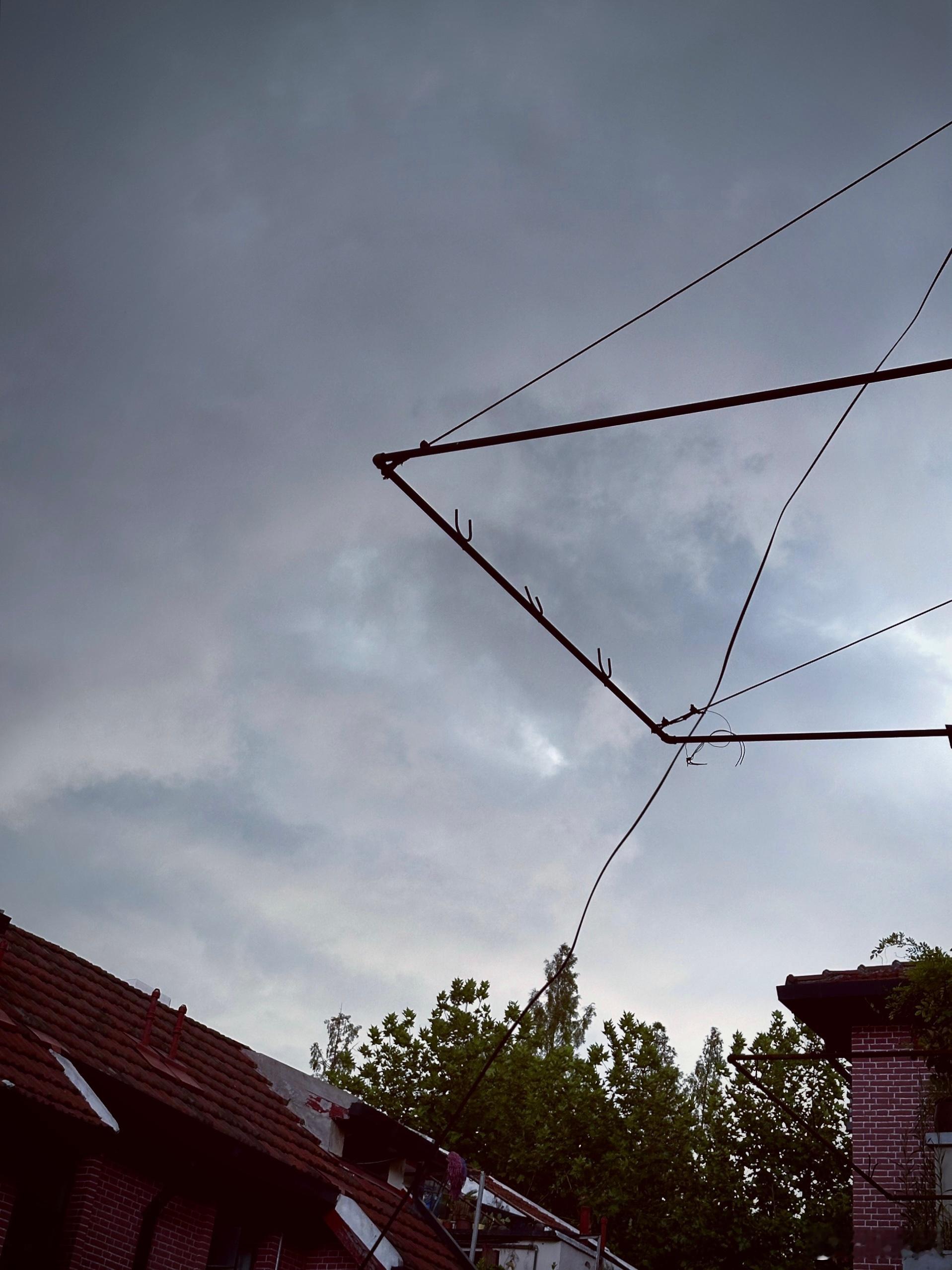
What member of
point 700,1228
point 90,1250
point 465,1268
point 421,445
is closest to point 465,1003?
point 700,1228

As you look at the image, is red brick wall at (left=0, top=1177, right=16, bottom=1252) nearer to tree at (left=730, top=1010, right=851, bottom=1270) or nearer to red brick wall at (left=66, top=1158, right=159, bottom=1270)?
red brick wall at (left=66, top=1158, right=159, bottom=1270)

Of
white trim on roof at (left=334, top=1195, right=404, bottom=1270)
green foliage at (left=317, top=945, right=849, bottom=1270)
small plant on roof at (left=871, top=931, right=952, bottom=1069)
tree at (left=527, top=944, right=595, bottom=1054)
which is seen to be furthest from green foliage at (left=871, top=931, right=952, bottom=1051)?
tree at (left=527, top=944, right=595, bottom=1054)

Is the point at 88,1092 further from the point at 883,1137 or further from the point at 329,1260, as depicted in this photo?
the point at 883,1137

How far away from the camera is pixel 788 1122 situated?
3117 cm

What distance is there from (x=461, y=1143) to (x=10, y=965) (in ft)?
79.2

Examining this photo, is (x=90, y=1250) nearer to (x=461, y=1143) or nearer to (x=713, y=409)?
(x=713, y=409)

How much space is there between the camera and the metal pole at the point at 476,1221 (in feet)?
59.5

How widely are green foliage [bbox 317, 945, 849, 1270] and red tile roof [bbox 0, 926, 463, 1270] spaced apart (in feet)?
49.0

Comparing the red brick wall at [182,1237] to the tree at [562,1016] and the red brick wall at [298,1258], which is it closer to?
the red brick wall at [298,1258]

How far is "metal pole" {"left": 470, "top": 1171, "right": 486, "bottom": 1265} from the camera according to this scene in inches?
714

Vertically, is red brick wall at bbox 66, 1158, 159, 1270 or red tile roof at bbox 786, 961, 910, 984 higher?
red tile roof at bbox 786, 961, 910, 984

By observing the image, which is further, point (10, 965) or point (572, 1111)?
point (572, 1111)

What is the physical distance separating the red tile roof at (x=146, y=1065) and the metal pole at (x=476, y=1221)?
5.16 feet

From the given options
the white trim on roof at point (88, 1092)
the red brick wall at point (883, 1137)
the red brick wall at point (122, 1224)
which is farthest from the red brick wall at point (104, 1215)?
the red brick wall at point (883, 1137)
